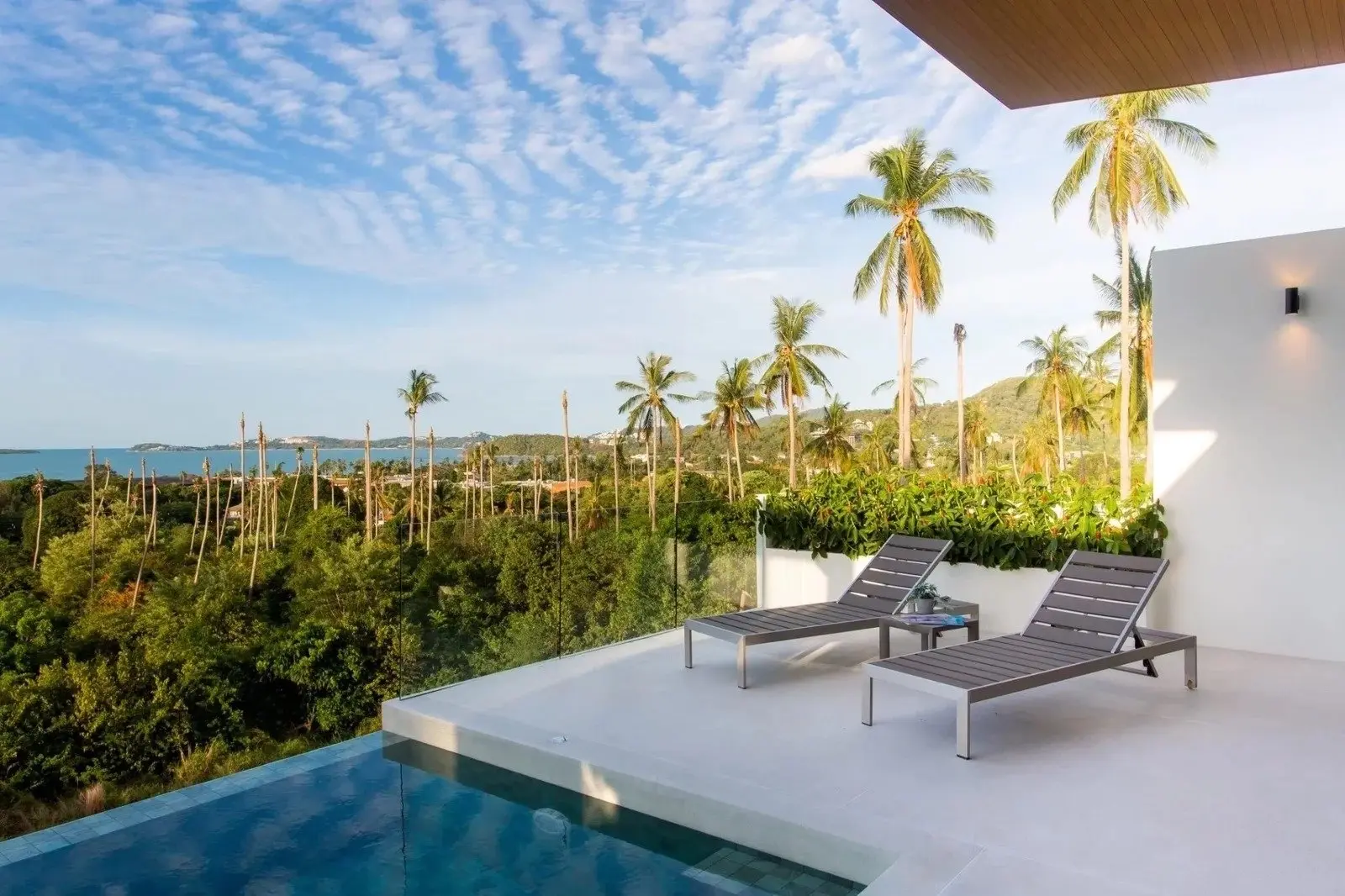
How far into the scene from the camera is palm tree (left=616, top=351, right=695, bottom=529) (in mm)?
→ 44125

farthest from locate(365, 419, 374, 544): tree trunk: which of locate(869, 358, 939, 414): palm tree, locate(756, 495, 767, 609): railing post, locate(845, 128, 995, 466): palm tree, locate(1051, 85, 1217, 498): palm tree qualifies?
locate(756, 495, 767, 609): railing post

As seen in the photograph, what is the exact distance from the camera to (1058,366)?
45625mm

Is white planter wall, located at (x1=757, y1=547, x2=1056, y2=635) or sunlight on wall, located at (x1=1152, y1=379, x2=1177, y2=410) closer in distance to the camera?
sunlight on wall, located at (x1=1152, y1=379, x2=1177, y2=410)

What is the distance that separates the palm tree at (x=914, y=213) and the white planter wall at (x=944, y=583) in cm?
2265

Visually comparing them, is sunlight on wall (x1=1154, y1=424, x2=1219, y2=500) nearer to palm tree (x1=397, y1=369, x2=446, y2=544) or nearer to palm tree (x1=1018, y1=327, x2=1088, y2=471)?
palm tree (x1=397, y1=369, x2=446, y2=544)

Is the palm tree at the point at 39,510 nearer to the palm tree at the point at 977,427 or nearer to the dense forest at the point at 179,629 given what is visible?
the dense forest at the point at 179,629

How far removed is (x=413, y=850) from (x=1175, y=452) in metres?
5.87

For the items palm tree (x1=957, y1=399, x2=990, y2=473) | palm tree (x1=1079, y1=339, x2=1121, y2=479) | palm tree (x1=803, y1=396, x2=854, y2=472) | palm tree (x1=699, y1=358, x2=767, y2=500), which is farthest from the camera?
palm tree (x1=957, y1=399, x2=990, y2=473)

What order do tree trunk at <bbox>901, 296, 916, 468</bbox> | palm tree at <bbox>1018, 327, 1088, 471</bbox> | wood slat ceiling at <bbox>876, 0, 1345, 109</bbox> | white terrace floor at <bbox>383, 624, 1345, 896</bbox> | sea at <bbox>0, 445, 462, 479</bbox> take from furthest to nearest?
1. palm tree at <bbox>1018, 327, 1088, 471</bbox>
2. sea at <bbox>0, 445, 462, 479</bbox>
3. tree trunk at <bbox>901, 296, 916, 468</bbox>
4. wood slat ceiling at <bbox>876, 0, 1345, 109</bbox>
5. white terrace floor at <bbox>383, 624, 1345, 896</bbox>

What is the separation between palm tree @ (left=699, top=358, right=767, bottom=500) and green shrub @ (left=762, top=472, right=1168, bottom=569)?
3413 cm

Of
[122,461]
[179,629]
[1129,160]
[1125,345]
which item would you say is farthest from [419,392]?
[1129,160]

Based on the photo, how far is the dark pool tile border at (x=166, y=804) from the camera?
4359mm

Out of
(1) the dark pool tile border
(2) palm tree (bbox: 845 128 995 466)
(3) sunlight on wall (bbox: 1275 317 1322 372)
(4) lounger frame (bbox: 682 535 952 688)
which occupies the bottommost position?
(1) the dark pool tile border

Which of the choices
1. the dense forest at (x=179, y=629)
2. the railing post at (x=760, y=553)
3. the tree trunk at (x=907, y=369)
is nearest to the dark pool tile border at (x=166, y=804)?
the railing post at (x=760, y=553)
